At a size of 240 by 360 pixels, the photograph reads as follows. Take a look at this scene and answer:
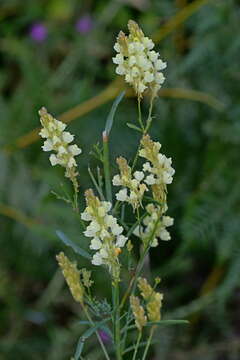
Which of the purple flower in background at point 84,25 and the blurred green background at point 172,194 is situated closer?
the blurred green background at point 172,194

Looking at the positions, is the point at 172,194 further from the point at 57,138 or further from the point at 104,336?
the point at 57,138

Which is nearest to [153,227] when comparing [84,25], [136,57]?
[136,57]

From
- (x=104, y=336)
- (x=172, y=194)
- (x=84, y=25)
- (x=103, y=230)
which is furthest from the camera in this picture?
(x=84, y=25)

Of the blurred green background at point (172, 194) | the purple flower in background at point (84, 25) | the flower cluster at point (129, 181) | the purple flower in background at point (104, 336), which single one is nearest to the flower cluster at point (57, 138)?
the flower cluster at point (129, 181)

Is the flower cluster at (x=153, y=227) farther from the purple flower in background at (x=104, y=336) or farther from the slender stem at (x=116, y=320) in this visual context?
the purple flower in background at (x=104, y=336)

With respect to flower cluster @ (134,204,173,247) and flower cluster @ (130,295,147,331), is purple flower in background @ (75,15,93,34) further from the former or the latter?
flower cluster @ (130,295,147,331)

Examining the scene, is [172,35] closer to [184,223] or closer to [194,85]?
[194,85]
